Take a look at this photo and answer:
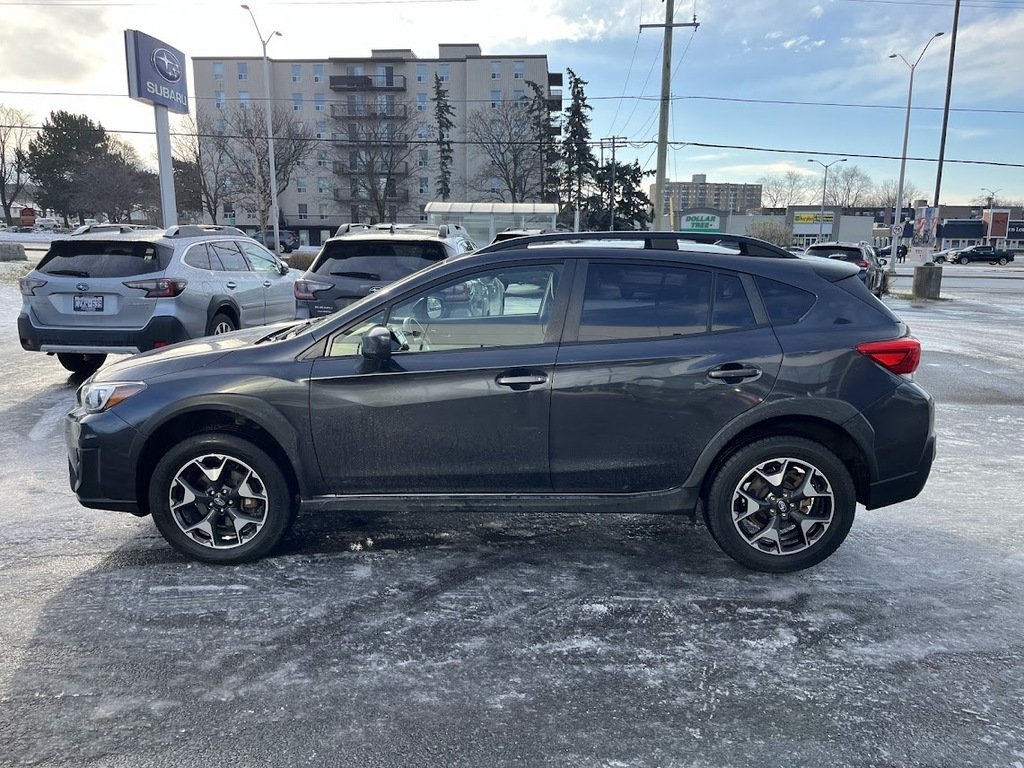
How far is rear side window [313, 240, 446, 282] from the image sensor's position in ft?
27.1

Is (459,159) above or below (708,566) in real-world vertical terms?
above

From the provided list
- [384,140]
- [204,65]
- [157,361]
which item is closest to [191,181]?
[384,140]

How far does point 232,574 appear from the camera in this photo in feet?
12.5

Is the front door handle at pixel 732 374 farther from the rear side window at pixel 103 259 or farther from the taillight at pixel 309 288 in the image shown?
the rear side window at pixel 103 259

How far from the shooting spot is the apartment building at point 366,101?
6712cm

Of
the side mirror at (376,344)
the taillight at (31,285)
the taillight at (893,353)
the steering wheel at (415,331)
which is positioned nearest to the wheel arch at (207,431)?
the side mirror at (376,344)

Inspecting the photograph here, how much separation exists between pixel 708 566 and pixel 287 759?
2392 millimetres

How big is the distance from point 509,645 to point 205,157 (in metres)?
57.0

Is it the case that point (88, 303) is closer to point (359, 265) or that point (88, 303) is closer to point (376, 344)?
point (359, 265)

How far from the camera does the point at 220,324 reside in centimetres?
862

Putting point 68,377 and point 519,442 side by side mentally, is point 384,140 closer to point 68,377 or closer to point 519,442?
point 68,377

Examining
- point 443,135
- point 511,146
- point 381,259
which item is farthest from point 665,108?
point 443,135

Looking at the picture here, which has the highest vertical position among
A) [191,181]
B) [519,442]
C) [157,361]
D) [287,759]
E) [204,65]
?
[204,65]

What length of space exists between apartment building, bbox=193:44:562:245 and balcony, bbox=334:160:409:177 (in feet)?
0.73
